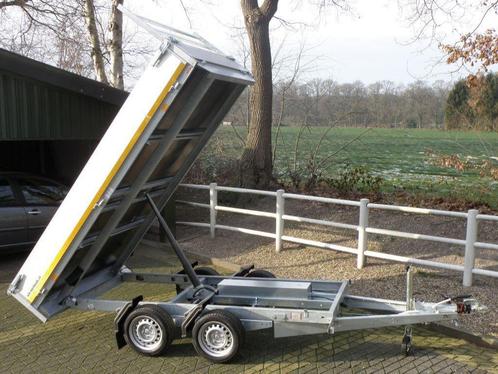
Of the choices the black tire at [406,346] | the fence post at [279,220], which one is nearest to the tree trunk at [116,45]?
the fence post at [279,220]

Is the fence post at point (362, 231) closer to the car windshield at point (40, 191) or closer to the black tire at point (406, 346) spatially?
the black tire at point (406, 346)

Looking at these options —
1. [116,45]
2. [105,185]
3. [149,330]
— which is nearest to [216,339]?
[149,330]

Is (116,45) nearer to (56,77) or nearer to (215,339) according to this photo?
(56,77)

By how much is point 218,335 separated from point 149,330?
2.31 ft

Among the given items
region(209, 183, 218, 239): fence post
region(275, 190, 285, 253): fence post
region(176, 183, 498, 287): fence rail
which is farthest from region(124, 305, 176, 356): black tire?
region(209, 183, 218, 239): fence post

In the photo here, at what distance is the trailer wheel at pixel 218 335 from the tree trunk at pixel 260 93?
8.08m

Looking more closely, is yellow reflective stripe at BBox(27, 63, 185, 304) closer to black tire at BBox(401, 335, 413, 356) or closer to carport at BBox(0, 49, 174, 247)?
black tire at BBox(401, 335, 413, 356)

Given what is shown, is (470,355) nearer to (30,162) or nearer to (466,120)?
(466,120)

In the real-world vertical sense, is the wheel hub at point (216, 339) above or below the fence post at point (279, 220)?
below

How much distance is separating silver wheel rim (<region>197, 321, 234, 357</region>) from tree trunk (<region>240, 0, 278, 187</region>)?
807cm

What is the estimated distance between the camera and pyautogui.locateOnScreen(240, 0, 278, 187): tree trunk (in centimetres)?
1280

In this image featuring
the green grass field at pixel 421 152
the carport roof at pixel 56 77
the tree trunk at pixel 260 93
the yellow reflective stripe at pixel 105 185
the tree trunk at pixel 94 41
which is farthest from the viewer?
the tree trunk at pixel 94 41

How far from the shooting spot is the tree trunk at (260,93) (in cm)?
1280

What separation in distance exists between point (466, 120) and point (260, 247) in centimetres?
511
